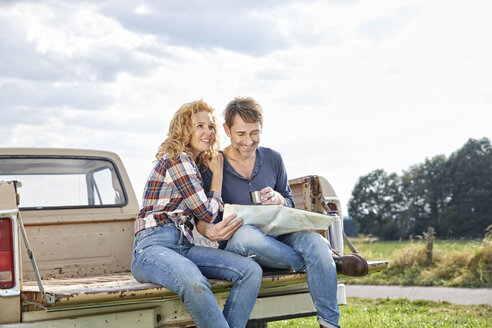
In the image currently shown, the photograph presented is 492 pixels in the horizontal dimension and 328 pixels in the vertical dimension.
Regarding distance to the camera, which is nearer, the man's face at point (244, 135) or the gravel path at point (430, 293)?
the man's face at point (244, 135)

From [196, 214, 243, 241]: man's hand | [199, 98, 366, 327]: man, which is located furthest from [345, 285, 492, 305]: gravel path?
[196, 214, 243, 241]: man's hand

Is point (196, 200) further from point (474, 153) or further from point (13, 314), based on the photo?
point (474, 153)

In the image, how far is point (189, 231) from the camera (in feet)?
11.7

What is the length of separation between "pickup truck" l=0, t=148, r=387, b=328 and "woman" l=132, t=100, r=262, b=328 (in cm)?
12

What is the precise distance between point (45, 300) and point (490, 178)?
59197mm

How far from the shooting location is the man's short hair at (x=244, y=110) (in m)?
3.71

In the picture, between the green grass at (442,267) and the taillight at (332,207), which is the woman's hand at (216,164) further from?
the green grass at (442,267)

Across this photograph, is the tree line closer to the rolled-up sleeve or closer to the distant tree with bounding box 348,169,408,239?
the distant tree with bounding box 348,169,408,239

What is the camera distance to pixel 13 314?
9.98 feet

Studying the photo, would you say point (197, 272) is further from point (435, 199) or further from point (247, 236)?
point (435, 199)

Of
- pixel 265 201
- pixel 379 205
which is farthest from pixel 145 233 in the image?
pixel 379 205

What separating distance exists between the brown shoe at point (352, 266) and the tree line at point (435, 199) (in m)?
51.8

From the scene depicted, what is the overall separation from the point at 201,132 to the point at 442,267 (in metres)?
9.60

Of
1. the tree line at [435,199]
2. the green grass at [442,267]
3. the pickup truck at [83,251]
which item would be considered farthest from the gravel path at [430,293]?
the tree line at [435,199]
